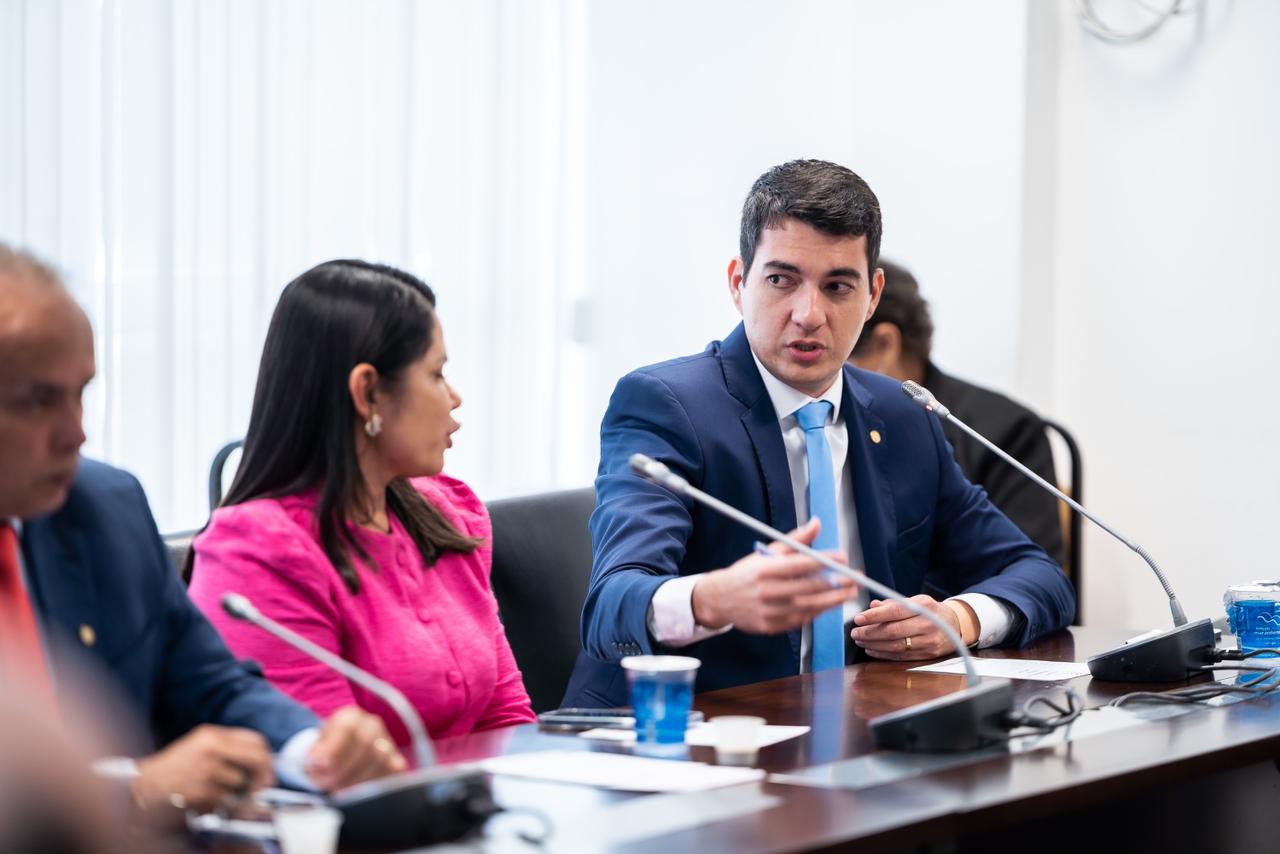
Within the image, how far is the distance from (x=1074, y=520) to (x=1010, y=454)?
327 mm

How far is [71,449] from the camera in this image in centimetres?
139

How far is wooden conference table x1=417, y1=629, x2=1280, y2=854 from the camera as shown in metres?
1.32

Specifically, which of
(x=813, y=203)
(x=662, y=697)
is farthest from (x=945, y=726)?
(x=813, y=203)

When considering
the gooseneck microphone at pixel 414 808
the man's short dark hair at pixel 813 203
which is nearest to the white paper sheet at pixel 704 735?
the gooseneck microphone at pixel 414 808

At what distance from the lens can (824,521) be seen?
2.36 m

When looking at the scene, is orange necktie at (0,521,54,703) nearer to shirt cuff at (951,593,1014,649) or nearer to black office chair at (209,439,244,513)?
black office chair at (209,439,244,513)

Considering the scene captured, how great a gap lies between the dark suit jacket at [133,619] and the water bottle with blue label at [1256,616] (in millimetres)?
1422

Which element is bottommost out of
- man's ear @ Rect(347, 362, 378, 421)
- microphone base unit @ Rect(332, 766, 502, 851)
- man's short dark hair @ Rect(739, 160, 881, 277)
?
microphone base unit @ Rect(332, 766, 502, 851)

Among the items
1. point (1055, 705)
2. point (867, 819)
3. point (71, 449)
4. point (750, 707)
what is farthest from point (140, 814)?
point (1055, 705)

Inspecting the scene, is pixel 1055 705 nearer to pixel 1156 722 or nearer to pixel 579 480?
pixel 1156 722

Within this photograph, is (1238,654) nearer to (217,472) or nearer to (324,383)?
(324,383)

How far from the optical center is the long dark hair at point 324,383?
1939 mm

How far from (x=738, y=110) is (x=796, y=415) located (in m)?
2.11

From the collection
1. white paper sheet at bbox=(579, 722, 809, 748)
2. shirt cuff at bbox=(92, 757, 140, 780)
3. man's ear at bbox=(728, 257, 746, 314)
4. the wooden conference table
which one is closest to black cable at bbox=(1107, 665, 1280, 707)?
the wooden conference table
